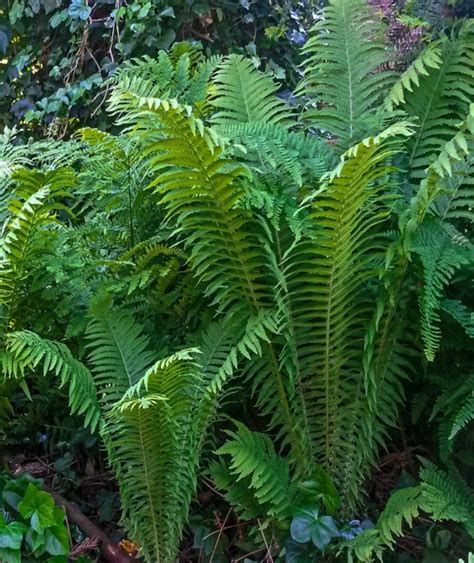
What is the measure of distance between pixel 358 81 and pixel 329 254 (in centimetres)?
66

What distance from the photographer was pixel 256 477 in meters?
1.57

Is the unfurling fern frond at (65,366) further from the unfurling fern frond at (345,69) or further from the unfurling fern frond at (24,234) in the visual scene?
the unfurling fern frond at (345,69)

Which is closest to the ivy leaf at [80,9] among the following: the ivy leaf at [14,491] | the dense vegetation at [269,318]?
the dense vegetation at [269,318]

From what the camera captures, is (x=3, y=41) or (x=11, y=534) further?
(x=3, y=41)

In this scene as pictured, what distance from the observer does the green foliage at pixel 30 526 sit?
5.04ft

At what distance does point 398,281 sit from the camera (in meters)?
1.60

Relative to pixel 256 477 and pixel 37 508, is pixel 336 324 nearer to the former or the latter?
pixel 256 477

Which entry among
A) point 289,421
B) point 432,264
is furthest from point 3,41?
point 432,264

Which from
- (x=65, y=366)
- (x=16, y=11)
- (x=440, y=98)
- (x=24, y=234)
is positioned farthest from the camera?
(x=16, y=11)

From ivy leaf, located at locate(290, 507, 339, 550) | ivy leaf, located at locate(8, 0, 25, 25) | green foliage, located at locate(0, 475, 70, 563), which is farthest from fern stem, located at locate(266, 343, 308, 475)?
ivy leaf, located at locate(8, 0, 25, 25)

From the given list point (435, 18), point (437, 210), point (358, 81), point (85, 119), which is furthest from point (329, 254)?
point (85, 119)

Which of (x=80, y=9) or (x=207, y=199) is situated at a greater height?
(x=80, y=9)

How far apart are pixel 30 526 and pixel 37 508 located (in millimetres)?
42

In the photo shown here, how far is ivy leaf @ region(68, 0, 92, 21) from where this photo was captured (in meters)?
3.25
